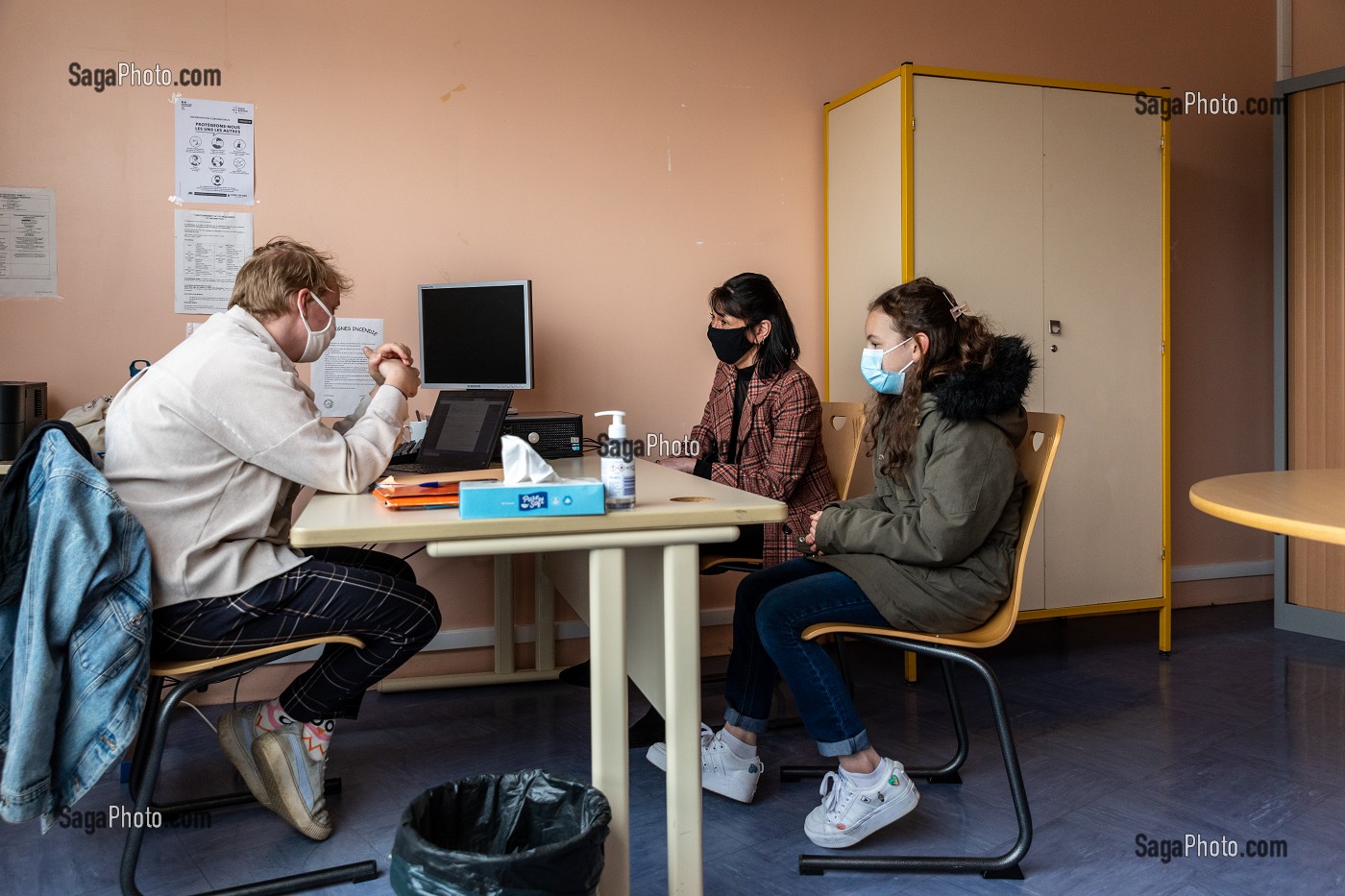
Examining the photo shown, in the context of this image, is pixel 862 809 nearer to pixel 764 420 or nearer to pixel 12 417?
pixel 764 420

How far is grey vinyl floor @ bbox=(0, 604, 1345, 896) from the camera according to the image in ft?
6.29

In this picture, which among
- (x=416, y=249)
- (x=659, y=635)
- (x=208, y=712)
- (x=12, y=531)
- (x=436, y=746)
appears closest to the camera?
(x=12, y=531)

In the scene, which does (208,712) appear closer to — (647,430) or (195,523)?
(195,523)

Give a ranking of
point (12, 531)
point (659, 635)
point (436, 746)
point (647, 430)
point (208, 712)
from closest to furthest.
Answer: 1. point (12, 531)
2. point (659, 635)
3. point (436, 746)
4. point (208, 712)
5. point (647, 430)

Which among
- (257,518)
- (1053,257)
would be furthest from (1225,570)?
(257,518)

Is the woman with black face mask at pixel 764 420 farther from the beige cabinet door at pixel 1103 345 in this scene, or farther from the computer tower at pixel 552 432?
the beige cabinet door at pixel 1103 345

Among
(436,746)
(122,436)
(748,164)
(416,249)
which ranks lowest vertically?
(436,746)

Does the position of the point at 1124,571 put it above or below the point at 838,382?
below

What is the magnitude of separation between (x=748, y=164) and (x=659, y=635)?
2177 millimetres

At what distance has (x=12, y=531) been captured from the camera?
5.34ft

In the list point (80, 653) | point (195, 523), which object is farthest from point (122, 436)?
point (80, 653)

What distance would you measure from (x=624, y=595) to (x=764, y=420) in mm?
1203

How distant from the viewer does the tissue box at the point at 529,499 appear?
1527 millimetres

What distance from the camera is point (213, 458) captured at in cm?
186
